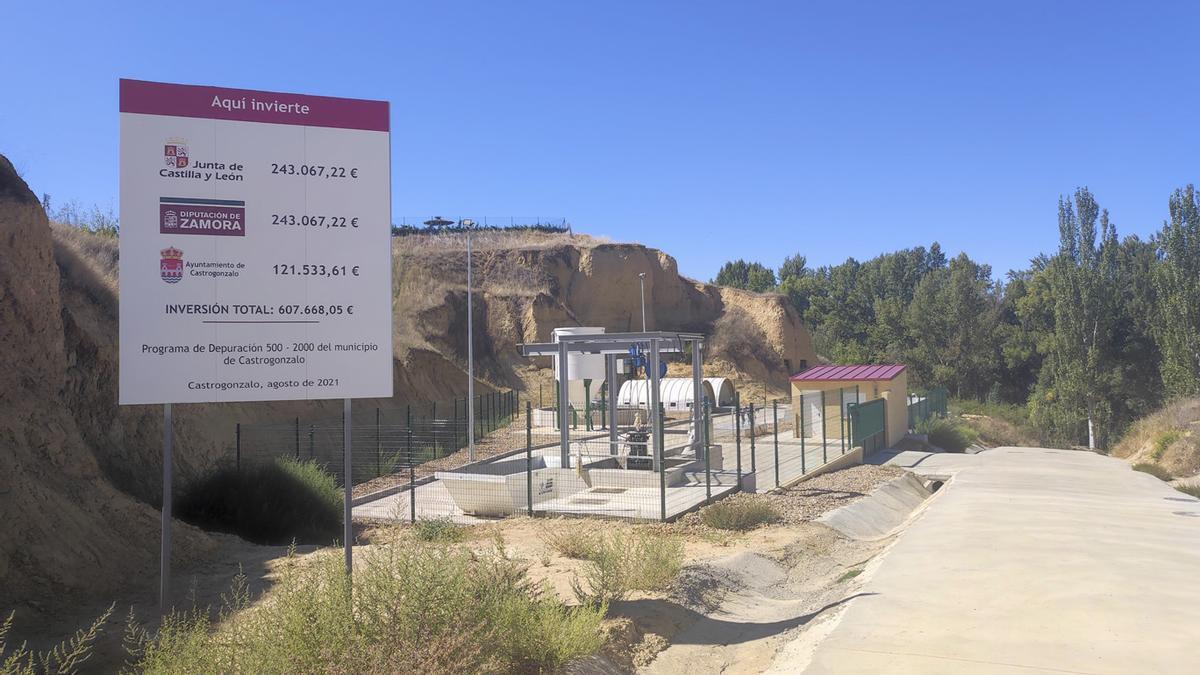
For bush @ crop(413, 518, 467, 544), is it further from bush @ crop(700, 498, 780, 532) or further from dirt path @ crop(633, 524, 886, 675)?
bush @ crop(700, 498, 780, 532)

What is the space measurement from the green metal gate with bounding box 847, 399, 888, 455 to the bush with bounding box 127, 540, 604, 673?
17392 mm

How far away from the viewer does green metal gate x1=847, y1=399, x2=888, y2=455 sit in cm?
2192

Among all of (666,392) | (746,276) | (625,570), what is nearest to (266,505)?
(625,570)

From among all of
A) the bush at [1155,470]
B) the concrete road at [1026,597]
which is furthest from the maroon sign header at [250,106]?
the bush at [1155,470]

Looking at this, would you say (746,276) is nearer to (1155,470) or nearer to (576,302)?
(576,302)

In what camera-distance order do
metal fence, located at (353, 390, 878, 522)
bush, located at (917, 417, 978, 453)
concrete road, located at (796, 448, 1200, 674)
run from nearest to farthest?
concrete road, located at (796, 448, 1200, 674) < metal fence, located at (353, 390, 878, 522) < bush, located at (917, 417, 978, 453)

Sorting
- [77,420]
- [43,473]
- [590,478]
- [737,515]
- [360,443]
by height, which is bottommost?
[737,515]

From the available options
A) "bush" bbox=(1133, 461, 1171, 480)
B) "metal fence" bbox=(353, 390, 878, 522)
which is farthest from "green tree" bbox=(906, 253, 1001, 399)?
"metal fence" bbox=(353, 390, 878, 522)

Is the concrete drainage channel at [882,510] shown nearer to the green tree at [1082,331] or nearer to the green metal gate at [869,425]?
the green metal gate at [869,425]

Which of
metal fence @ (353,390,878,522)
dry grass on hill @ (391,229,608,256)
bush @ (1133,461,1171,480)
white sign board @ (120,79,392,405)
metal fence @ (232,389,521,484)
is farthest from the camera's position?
dry grass on hill @ (391,229,608,256)

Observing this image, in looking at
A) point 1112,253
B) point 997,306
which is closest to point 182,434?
point 1112,253

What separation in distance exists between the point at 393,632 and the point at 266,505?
8.09 meters

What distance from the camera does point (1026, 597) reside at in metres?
8.20

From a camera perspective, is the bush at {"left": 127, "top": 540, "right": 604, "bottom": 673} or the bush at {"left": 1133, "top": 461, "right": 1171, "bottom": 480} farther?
the bush at {"left": 1133, "top": 461, "right": 1171, "bottom": 480}
